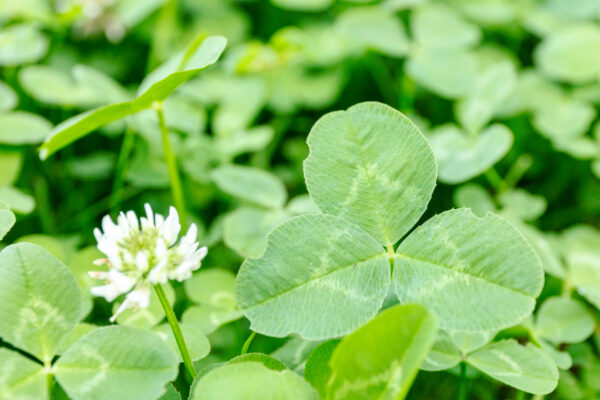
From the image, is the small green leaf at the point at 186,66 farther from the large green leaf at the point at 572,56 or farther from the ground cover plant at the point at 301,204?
the large green leaf at the point at 572,56

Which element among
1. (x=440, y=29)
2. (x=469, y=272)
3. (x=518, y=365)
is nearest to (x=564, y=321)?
(x=518, y=365)

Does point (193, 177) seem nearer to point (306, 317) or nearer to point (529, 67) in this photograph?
point (306, 317)

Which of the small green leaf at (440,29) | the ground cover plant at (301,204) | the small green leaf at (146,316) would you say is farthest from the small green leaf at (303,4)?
the small green leaf at (146,316)

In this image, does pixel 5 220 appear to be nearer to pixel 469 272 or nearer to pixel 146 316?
pixel 146 316

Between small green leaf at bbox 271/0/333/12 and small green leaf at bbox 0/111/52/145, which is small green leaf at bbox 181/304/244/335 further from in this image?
small green leaf at bbox 271/0/333/12

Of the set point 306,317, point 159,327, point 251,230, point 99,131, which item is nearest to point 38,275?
point 159,327

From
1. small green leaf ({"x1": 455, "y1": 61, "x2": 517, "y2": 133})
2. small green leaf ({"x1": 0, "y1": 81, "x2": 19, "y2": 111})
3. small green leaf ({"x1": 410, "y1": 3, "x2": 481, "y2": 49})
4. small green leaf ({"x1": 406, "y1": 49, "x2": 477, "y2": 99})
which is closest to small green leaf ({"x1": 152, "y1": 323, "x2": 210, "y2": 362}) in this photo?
small green leaf ({"x1": 0, "y1": 81, "x2": 19, "y2": 111})
